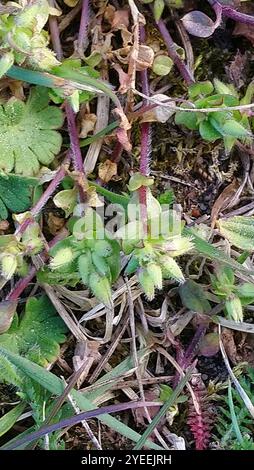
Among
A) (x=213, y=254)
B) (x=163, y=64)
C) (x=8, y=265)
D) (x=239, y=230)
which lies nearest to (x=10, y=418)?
(x=8, y=265)

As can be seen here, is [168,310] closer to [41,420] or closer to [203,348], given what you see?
[203,348]

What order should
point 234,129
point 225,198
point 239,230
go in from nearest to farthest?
point 234,129
point 239,230
point 225,198

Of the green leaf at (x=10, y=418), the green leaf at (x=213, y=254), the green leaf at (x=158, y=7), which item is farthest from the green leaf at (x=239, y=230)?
the green leaf at (x=10, y=418)

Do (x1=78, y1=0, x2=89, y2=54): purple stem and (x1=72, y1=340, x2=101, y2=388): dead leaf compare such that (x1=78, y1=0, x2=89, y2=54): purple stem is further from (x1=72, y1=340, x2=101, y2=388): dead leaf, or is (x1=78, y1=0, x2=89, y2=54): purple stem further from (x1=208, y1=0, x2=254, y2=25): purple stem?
(x1=72, y1=340, x2=101, y2=388): dead leaf

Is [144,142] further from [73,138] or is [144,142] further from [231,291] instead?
[231,291]

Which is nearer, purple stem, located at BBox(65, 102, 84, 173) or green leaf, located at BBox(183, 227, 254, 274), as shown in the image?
green leaf, located at BBox(183, 227, 254, 274)

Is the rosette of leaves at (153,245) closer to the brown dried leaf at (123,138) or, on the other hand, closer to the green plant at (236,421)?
the brown dried leaf at (123,138)

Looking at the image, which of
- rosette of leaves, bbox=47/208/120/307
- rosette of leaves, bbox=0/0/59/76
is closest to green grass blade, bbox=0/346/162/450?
rosette of leaves, bbox=47/208/120/307
